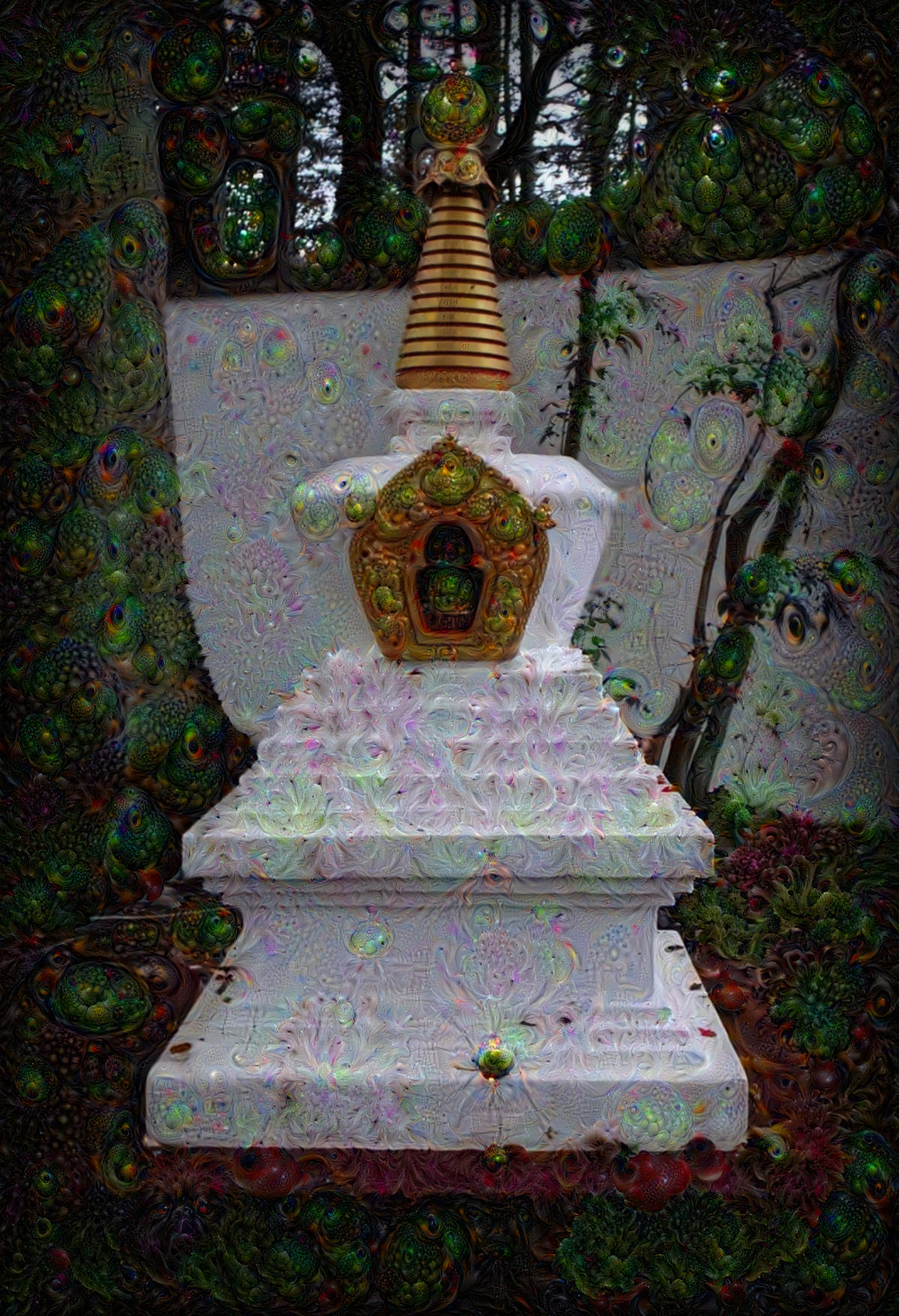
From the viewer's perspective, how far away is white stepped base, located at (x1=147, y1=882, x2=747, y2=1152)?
355 centimetres

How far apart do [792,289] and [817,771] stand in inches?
70.6

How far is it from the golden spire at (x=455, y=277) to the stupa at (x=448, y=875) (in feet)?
0.06

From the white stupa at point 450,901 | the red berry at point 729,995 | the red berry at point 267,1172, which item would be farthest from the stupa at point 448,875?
the red berry at point 729,995

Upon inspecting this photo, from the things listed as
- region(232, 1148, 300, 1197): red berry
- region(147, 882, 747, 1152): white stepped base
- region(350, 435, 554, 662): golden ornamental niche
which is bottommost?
region(232, 1148, 300, 1197): red berry

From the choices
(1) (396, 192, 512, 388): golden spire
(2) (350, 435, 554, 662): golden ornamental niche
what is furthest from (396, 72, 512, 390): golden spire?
(2) (350, 435, 554, 662): golden ornamental niche

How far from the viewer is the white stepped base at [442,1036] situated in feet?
11.6

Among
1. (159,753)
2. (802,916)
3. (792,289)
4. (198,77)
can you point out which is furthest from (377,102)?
(802,916)

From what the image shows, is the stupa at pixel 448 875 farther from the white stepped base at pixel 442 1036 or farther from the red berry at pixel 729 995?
the red berry at pixel 729 995

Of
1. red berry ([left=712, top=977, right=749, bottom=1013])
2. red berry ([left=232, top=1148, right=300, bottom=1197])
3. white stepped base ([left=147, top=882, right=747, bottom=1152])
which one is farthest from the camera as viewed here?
red berry ([left=712, top=977, right=749, bottom=1013])

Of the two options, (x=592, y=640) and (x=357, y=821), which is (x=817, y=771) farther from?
(x=357, y=821)

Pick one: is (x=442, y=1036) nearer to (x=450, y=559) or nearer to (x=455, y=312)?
(x=450, y=559)

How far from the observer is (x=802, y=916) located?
478 centimetres

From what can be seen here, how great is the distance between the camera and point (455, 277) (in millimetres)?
3979

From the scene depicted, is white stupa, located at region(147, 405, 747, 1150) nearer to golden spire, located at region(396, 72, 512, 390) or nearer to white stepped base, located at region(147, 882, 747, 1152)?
white stepped base, located at region(147, 882, 747, 1152)
